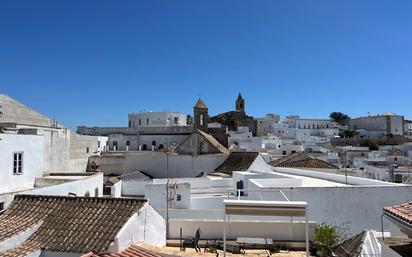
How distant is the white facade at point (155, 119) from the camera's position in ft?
182

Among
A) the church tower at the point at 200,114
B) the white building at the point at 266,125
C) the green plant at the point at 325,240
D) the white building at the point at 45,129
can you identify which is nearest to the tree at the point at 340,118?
the white building at the point at 266,125

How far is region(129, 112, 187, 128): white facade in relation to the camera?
182 feet

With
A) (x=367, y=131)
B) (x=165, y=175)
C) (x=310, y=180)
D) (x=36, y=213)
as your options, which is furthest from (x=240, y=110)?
(x=36, y=213)

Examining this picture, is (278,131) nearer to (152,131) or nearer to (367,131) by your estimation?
(367,131)

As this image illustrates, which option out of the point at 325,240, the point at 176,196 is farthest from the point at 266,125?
the point at 325,240

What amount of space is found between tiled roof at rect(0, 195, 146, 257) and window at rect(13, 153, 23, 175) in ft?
11.6

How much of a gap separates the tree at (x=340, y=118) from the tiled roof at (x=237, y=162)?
77.5 meters

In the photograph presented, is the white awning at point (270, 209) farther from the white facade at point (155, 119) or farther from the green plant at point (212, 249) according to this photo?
the white facade at point (155, 119)

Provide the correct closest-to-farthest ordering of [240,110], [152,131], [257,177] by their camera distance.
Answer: [257,177] → [152,131] → [240,110]

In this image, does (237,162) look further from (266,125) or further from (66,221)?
(266,125)

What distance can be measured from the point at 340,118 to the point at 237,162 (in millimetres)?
82884

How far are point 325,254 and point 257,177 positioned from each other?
8.99m

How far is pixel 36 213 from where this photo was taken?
999cm

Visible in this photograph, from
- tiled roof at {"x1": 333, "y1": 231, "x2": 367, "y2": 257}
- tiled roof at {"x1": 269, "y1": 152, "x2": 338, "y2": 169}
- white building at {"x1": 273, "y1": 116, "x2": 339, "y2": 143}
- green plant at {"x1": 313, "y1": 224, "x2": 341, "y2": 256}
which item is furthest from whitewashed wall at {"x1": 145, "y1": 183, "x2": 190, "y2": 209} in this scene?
white building at {"x1": 273, "y1": 116, "x2": 339, "y2": 143}
